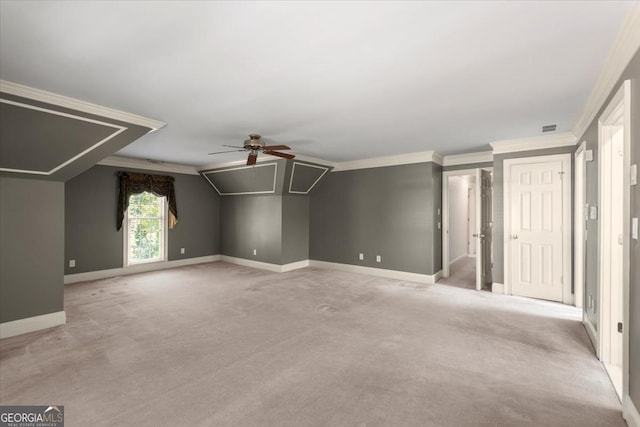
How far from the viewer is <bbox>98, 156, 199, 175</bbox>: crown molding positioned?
18.7 feet

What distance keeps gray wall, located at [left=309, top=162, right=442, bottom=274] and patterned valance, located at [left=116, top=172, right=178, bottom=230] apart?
310 cm

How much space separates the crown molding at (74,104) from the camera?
7.93 ft

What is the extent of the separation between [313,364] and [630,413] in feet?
6.58

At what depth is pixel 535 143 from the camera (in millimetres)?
4180

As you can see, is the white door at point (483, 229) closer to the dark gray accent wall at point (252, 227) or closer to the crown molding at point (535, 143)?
the crown molding at point (535, 143)

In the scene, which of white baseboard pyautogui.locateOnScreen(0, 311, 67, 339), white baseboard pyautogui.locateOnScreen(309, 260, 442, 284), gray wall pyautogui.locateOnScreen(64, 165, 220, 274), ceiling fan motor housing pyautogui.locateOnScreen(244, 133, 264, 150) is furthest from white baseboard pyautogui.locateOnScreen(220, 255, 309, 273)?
white baseboard pyautogui.locateOnScreen(0, 311, 67, 339)

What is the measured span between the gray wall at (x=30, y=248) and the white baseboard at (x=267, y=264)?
3514 millimetres

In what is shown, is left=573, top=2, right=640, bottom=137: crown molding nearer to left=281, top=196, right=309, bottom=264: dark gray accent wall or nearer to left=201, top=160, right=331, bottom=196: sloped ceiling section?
left=201, top=160, right=331, bottom=196: sloped ceiling section

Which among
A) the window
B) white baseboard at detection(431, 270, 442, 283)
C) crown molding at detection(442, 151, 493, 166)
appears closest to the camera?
crown molding at detection(442, 151, 493, 166)

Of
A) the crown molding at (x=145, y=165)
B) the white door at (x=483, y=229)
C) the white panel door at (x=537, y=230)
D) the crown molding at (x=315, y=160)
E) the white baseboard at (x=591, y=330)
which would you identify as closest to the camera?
the white baseboard at (x=591, y=330)

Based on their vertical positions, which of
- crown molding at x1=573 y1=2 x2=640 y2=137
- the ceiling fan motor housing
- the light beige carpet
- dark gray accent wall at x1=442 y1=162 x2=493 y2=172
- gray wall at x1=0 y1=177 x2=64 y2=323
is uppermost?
crown molding at x1=573 y1=2 x2=640 y2=137

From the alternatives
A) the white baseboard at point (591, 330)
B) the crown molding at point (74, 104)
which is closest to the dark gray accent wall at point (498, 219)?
the white baseboard at point (591, 330)

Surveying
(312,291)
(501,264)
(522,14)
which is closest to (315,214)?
(312,291)

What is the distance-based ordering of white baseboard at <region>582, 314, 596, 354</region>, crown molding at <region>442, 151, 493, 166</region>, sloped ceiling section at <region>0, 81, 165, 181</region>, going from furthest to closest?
1. crown molding at <region>442, 151, 493, 166</region>
2. white baseboard at <region>582, 314, 596, 354</region>
3. sloped ceiling section at <region>0, 81, 165, 181</region>
